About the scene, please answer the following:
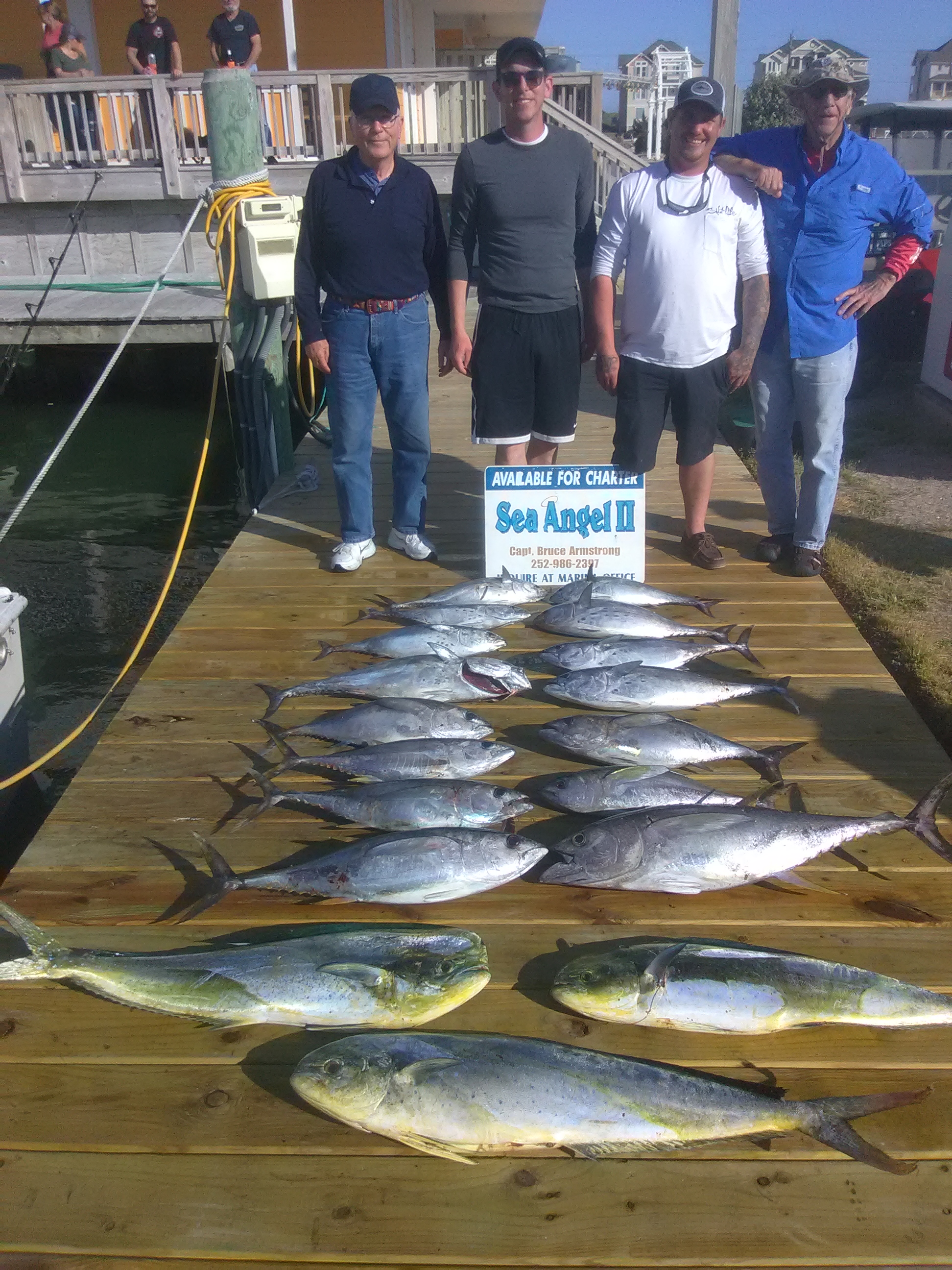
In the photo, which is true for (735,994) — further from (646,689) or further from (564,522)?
(564,522)

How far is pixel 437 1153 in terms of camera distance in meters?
1.59

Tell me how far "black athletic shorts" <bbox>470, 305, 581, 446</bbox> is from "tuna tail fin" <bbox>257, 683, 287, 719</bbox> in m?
1.43

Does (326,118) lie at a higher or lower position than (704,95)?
higher

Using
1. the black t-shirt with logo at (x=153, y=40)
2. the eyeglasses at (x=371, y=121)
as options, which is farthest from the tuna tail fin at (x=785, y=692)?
the black t-shirt with logo at (x=153, y=40)

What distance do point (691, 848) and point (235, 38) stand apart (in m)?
13.2

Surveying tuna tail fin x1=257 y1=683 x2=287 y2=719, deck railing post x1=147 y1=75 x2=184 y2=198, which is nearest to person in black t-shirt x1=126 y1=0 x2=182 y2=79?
deck railing post x1=147 y1=75 x2=184 y2=198

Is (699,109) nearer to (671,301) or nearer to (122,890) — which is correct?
(671,301)

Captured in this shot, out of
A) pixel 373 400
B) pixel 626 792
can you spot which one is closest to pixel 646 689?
pixel 626 792

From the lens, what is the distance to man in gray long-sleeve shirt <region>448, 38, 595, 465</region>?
138 inches

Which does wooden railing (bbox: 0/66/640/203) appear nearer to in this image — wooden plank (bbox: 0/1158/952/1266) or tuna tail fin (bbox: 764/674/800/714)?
tuna tail fin (bbox: 764/674/800/714)

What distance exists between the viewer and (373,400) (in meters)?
4.05

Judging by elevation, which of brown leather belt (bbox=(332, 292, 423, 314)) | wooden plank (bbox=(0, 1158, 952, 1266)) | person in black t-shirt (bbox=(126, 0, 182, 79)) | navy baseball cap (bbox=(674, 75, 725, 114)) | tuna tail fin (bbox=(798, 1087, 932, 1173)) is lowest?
wooden plank (bbox=(0, 1158, 952, 1266))

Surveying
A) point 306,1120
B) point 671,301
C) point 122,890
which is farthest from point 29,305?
point 306,1120

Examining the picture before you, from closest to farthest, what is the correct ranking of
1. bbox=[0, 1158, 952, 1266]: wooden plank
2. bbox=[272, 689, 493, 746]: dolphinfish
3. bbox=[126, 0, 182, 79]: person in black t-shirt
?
1. bbox=[0, 1158, 952, 1266]: wooden plank
2. bbox=[272, 689, 493, 746]: dolphinfish
3. bbox=[126, 0, 182, 79]: person in black t-shirt
